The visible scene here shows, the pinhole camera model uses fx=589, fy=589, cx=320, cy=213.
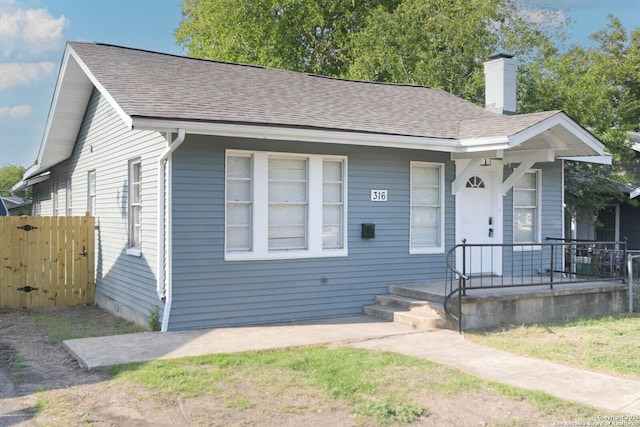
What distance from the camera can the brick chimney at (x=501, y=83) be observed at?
13.1m

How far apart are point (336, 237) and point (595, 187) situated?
10.9 meters

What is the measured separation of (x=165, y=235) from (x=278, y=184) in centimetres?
198

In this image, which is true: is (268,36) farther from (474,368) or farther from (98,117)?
(474,368)

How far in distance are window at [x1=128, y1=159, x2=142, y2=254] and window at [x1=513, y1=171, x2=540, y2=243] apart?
24.1 feet

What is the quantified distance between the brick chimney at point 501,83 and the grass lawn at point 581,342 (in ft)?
17.1

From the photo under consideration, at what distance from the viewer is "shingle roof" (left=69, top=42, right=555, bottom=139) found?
8680mm

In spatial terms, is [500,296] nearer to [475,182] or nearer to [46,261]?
[475,182]

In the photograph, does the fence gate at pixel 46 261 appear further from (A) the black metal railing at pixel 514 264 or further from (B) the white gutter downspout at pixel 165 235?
(A) the black metal railing at pixel 514 264

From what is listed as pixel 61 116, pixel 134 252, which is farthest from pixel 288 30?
pixel 134 252

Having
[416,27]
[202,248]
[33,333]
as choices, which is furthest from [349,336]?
[416,27]

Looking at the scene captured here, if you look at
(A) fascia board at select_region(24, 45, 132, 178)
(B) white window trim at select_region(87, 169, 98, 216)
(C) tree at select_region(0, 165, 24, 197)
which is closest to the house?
(A) fascia board at select_region(24, 45, 132, 178)

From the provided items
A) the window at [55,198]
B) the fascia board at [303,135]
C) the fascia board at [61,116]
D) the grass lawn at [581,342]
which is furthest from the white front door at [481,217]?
the window at [55,198]

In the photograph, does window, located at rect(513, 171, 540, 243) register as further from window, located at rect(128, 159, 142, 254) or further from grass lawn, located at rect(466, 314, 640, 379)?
window, located at rect(128, 159, 142, 254)

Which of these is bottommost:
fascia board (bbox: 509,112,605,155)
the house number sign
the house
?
the house number sign
